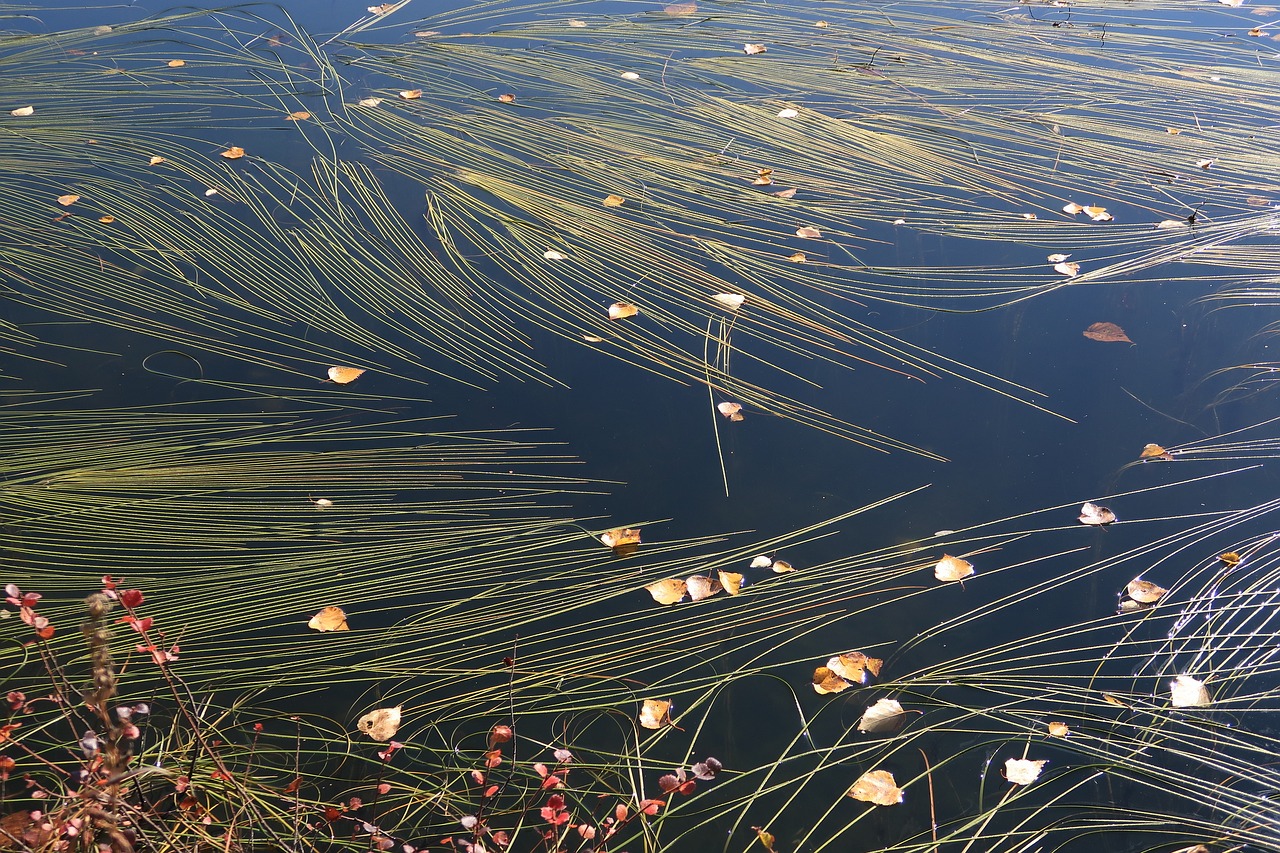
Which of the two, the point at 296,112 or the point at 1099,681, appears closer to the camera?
the point at 1099,681

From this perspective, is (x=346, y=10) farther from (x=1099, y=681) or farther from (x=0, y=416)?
(x=1099, y=681)

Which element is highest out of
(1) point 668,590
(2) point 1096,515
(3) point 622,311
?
(3) point 622,311

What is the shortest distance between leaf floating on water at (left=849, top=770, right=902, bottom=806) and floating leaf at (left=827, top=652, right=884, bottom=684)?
16 cm

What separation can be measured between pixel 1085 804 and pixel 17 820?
5.20 feet

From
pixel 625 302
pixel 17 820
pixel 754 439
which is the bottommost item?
pixel 17 820

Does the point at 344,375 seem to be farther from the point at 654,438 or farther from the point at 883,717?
the point at 883,717

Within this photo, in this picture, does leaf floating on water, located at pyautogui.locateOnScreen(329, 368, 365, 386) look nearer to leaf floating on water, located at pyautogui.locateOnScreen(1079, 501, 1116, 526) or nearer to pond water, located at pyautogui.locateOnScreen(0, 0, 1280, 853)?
pond water, located at pyautogui.locateOnScreen(0, 0, 1280, 853)

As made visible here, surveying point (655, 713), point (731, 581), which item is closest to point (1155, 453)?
point (731, 581)

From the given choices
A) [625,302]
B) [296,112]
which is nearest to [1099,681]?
[625,302]

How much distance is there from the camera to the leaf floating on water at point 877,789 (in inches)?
53.1

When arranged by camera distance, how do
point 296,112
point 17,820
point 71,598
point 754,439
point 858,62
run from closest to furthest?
point 17,820
point 71,598
point 754,439
point 296,112
point 858,62

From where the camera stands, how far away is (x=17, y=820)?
1.28m

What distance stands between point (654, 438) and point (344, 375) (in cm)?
80

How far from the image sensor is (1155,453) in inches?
74.9
